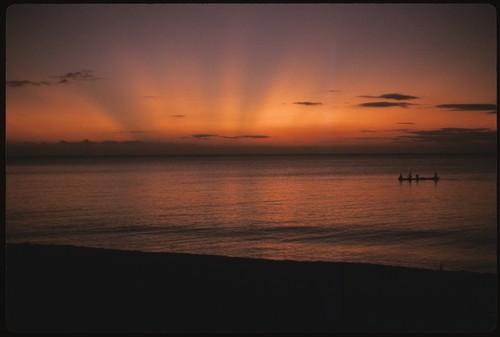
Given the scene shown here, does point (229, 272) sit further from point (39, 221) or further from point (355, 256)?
point (39, 221)

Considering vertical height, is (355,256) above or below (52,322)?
below

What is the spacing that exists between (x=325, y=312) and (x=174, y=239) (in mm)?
16442

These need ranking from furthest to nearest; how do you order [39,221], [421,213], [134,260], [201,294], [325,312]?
[421,213], [39,221], [134,260], [201,294], [325,312]

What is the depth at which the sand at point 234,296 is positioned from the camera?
7.62 m

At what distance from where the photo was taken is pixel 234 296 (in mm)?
8875

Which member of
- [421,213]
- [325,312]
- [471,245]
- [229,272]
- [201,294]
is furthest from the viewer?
[421,213]

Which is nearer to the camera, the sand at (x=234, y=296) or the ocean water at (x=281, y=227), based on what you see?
the sand at (x=234, y=296)

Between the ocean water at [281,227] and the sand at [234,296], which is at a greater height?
the sand at [234,296]

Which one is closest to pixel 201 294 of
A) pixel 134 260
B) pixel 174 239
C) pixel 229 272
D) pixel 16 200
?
pixel 229 272

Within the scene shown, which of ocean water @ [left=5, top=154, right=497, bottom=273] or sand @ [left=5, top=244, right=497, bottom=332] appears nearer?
sand @ [left=5, top=244, right=497, bottom=332]

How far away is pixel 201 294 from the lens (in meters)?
8.98

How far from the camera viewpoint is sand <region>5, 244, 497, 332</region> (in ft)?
25.0

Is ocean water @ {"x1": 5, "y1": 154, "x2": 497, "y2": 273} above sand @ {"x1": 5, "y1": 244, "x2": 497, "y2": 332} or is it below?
below

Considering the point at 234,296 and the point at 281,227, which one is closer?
the point at 234,296
